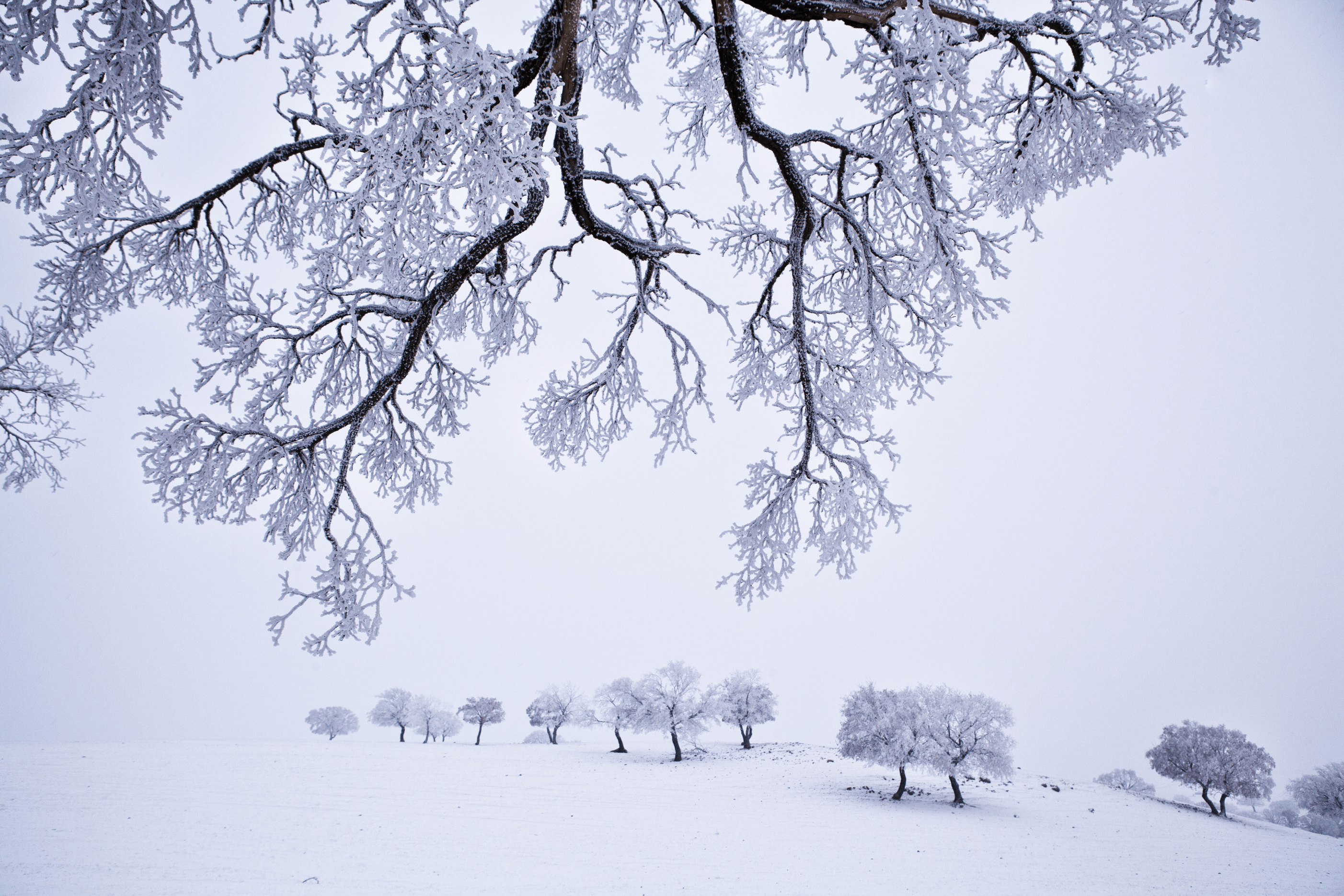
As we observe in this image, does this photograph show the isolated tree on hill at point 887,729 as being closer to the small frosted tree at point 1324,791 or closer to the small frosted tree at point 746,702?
the small frosted tree at point 746,702

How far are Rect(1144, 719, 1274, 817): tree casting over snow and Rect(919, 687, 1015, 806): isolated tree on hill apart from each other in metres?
11.8

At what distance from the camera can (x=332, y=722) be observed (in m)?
47.8

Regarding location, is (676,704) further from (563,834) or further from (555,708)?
(563,834)

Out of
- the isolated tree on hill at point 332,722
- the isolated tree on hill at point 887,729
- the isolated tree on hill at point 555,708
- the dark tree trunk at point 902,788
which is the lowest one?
the isolated tree on hill at point 332,722

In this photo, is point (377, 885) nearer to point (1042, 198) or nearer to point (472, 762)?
point (1042, 198)

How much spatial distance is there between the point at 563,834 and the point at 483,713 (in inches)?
1558

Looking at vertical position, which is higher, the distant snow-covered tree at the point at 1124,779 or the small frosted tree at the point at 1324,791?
the small frosted tree at the point at 1324,791

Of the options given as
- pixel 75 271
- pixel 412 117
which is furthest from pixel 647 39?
pixel 75 271

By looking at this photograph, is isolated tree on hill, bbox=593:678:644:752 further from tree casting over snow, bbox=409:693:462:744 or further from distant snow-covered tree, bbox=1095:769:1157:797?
distant snow-covered tree, bbox=1095:769:1157:797

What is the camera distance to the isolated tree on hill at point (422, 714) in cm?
4547

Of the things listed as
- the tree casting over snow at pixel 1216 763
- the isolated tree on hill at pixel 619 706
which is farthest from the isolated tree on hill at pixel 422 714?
the tree casting over snow at pixel 1216 763

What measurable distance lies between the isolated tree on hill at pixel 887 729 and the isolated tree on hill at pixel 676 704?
28.0 feet

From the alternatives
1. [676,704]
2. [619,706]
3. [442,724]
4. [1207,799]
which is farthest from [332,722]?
[1207,799]

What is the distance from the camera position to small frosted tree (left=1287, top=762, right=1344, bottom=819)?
81.8ft
